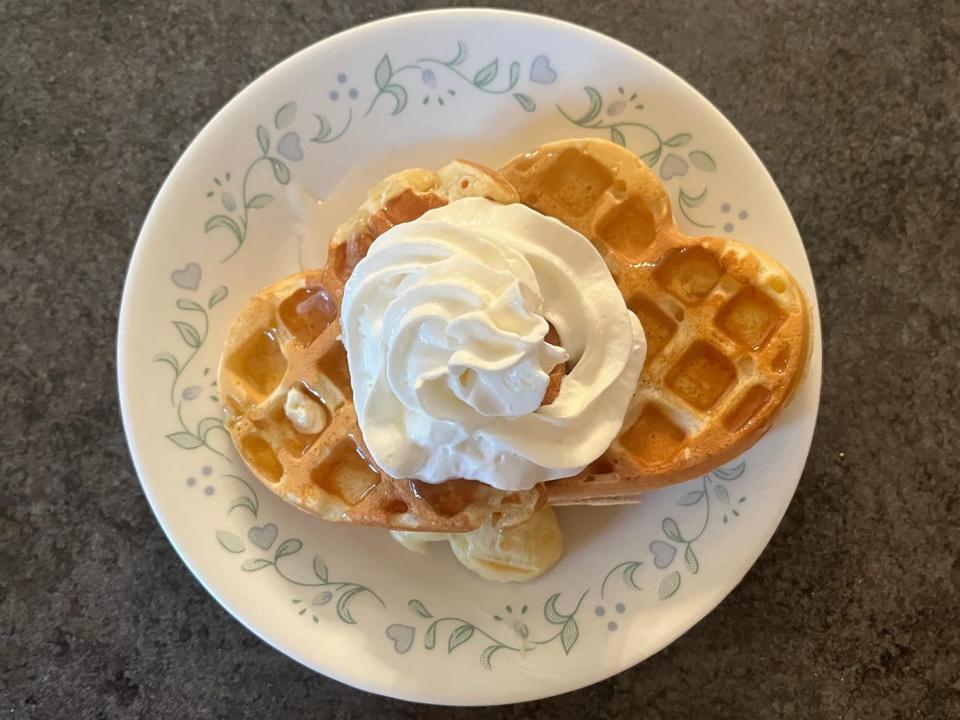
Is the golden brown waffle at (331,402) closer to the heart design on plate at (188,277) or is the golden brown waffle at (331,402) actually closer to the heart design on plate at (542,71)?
the heart design on plate at (188,277)

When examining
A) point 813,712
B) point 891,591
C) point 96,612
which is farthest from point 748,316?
point 96,612

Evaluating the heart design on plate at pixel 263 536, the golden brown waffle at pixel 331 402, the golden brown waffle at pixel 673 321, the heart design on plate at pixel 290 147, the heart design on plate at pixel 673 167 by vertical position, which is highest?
the heart design on plate at pixel 673 167

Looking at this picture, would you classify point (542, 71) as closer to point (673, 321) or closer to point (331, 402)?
point (673, 321)

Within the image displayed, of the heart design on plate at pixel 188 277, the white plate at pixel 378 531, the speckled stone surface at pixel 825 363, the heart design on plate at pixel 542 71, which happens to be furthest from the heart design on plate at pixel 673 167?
the heart design on plate at pixel 188 277

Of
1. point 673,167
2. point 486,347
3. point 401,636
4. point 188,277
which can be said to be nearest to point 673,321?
point 673,167

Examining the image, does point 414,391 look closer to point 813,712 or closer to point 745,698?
point 745,698
